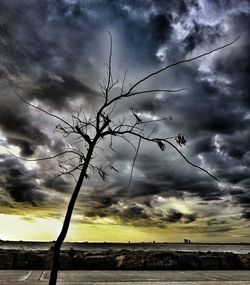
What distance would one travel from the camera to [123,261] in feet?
32.4

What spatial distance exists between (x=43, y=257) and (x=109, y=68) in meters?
7.22

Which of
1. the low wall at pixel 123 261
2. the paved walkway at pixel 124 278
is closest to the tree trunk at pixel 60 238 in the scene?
the paved walkway at pixel 124 278

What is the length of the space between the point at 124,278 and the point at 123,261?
193 centimetres

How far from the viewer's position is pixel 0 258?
31.0 feet

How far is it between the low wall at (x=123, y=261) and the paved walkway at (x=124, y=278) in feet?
2.28

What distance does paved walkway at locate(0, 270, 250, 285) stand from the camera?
724cm

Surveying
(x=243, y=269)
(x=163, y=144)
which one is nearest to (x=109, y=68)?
(x=163, y=144)

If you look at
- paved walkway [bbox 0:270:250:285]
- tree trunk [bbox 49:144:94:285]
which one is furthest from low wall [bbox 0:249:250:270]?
tree trunk [bbox 49:144:94:285]

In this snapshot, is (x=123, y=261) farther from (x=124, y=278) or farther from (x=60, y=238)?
(x=60, y=238)

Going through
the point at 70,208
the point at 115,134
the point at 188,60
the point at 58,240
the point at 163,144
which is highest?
the point at 188,60

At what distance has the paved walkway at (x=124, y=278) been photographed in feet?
23.7

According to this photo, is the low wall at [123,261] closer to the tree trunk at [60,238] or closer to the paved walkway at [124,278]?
the paved walkway at [124,278]

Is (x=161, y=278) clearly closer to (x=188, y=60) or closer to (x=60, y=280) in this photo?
(x=60, y=280)

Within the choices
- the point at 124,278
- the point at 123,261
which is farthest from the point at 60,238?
the point at 123,261
